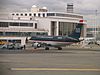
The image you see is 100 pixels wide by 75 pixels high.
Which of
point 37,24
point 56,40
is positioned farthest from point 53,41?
point 37,24

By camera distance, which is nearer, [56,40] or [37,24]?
[56,40]

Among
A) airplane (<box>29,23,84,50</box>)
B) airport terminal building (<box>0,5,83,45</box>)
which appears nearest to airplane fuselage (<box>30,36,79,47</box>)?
airplane (<box>29,23,84,50</box>)

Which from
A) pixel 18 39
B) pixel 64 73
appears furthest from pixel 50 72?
pixel 18 39

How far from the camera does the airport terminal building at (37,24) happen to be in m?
85.9

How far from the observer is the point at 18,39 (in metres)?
79.4

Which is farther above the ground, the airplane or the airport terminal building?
the airport terminal building

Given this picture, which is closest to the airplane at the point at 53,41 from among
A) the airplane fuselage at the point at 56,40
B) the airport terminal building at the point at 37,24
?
the airplane fuselage at the point at 56,40

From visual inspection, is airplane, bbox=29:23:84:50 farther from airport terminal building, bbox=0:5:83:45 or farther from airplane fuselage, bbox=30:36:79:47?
airport terminal building, bbox=0:5:83:45

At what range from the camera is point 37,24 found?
97438mm

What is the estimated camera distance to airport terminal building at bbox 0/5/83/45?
282 ft

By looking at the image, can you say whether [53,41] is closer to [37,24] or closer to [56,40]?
[56,40]

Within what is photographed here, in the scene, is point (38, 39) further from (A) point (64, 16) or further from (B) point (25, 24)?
(A) point (64, 16)

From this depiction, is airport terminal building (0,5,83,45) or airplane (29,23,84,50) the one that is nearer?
airplane (29,23,84,50)

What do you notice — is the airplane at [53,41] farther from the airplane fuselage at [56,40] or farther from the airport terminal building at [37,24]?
the airport terminal building at [37,24]
